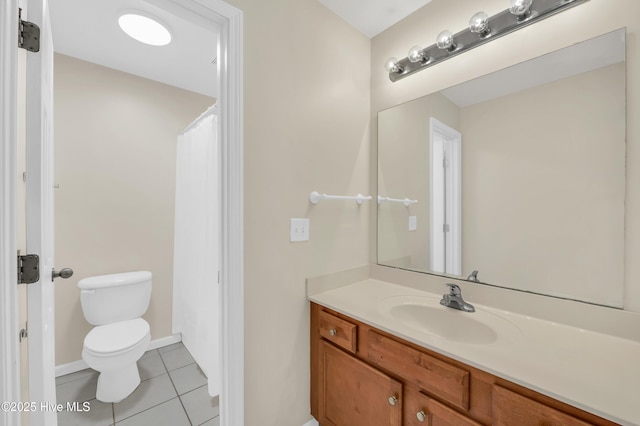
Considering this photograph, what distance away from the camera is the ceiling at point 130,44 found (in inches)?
58.3

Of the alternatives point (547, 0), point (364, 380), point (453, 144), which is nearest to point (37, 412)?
point (364, 380)

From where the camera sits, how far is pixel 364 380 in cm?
112

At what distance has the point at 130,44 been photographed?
5.99 feet

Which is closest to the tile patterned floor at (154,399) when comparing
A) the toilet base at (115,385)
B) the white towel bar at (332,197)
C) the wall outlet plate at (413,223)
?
the toilet base at (115,385)

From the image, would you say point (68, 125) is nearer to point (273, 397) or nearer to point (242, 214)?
point (242, 214)

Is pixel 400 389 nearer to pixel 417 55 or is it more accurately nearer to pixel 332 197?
pixel 332 197

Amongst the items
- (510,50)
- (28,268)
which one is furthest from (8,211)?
(510,50)

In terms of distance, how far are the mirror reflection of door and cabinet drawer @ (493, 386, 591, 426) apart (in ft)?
2.25

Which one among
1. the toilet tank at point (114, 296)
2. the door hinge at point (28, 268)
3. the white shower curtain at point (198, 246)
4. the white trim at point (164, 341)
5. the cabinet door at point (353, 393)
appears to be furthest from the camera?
the white trim at point (164, 341)

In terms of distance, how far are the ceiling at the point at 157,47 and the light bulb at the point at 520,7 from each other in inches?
19.9

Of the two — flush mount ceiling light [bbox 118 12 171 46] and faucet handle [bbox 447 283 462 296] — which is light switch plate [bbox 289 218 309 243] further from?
flush mount ceiling light [bbox 118 12 171 46]

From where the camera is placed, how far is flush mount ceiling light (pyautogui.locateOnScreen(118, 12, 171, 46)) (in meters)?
1.53

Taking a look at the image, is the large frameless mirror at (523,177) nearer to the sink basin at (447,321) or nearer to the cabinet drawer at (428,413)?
the sink basin at (447,321)

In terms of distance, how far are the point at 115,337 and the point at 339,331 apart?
5.32 ft
